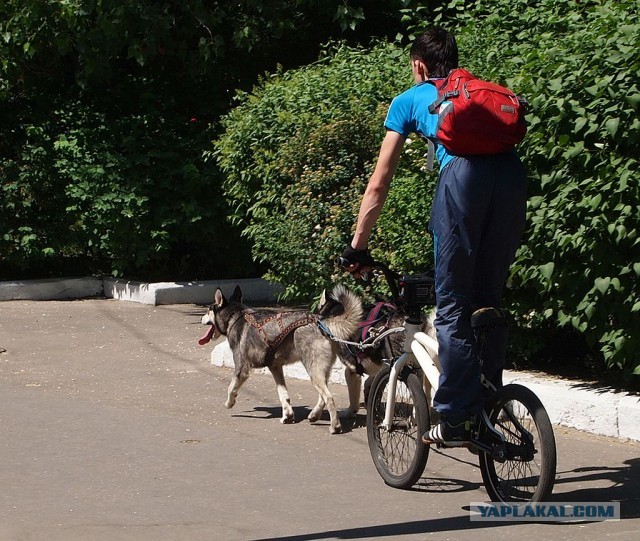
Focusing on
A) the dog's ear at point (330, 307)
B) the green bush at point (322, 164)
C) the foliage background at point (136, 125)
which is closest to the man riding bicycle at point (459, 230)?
the dog's ear at point (330, 307)

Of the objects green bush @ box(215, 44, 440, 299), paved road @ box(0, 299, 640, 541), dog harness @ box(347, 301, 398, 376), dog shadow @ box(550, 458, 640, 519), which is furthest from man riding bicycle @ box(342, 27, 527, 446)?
green bush @ box(215, 44, 440, 299)

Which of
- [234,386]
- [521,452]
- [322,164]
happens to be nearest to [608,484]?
[521,452]

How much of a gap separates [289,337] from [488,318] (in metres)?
2.68

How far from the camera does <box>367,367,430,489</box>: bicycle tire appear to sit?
5719 mm

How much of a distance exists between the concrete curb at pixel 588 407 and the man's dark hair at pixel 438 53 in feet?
8.39

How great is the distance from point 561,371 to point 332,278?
7.15 ft

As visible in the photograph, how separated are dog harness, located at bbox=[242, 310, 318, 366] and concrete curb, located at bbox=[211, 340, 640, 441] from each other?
4.90 feet

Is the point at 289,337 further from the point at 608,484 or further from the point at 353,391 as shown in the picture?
the point at 608,484

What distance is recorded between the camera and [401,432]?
235 inches

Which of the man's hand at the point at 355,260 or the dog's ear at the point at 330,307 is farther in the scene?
the dog's ear at the point at 330,307

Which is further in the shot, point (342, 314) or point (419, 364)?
point (342, 314)

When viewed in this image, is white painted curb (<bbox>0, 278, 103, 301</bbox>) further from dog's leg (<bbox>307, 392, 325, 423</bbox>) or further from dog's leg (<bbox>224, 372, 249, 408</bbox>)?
dog's leg (<bbox>307, 392, 325, 423</bbox>)

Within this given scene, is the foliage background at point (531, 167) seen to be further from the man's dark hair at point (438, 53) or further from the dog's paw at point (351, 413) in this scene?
the man's dark hair at point (438, 53)

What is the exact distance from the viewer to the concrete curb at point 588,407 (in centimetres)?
677
